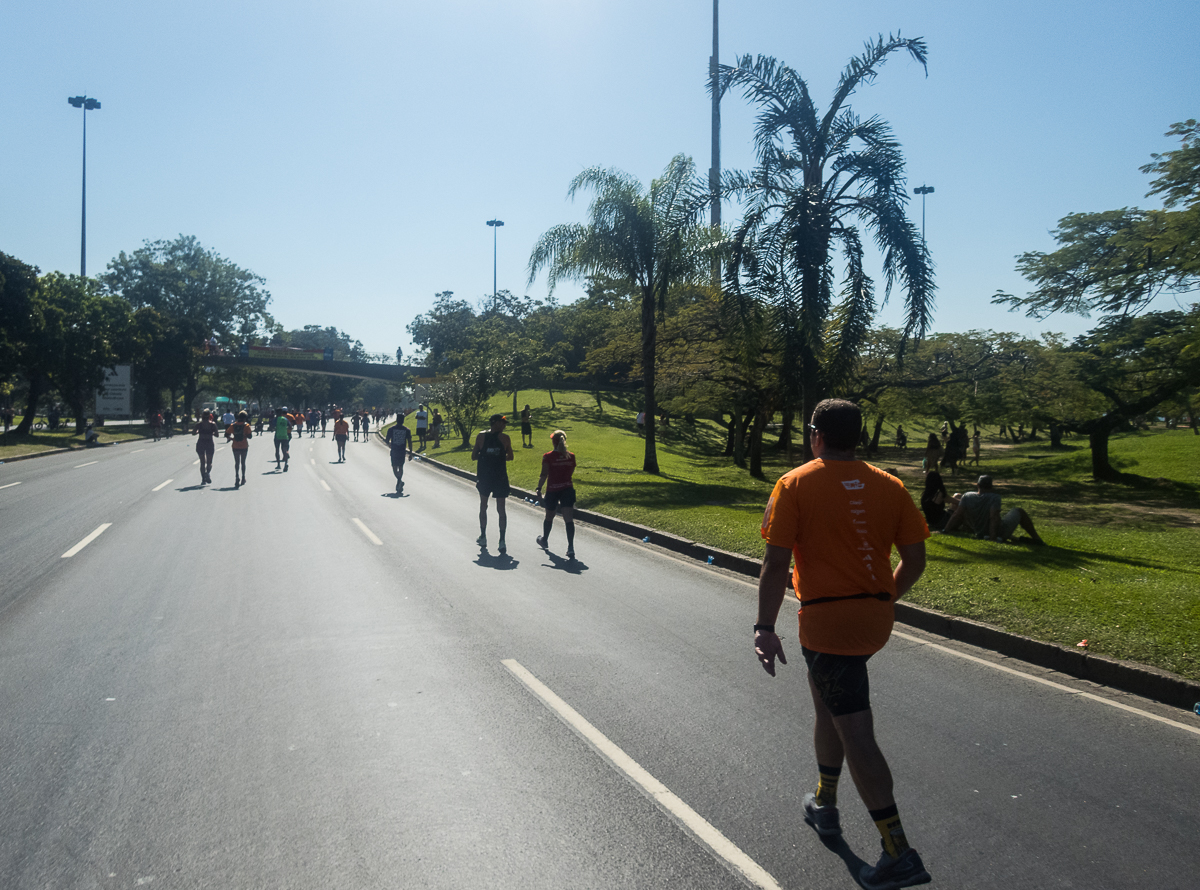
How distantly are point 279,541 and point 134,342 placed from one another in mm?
49448

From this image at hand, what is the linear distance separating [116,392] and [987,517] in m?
49.6

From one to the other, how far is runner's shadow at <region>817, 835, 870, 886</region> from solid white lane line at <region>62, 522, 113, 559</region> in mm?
9925

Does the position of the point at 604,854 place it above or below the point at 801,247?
below

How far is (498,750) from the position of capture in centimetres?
457

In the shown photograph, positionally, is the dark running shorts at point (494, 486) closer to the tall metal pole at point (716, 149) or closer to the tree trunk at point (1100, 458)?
the tall metal pole at point (716, 149)

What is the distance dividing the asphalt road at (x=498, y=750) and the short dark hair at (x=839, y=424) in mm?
1705

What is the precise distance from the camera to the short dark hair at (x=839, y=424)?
3.50 meters

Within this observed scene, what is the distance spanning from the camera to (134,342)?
53.8 m

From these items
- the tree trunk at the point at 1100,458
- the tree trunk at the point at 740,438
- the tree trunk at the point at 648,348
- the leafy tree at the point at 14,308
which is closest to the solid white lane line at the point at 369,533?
the tree trunk at the point at 648,348

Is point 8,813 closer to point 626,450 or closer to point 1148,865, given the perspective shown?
point 1148,865

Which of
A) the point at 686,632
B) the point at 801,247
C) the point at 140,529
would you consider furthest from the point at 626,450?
the point at 686,632

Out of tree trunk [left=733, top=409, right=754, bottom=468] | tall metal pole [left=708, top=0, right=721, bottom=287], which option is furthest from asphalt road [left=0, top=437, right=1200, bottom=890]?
tree trunk [left=733, top=409, right=754, bottom=468]

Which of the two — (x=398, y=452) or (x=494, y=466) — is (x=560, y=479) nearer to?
(x=494, y=466)

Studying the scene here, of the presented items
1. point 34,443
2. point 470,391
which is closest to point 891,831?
point 470,391
